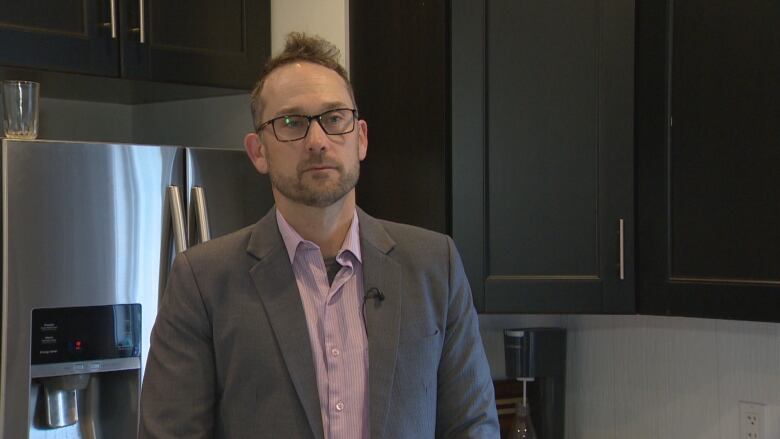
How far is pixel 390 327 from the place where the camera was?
4.68 feet

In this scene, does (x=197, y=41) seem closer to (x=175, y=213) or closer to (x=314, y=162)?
(x=175, y=213)

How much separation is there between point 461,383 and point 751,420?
3.57 feet

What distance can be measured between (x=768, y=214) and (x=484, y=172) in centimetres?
59

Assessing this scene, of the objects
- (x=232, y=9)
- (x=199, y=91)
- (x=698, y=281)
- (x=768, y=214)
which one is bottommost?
(x=698, y=281)

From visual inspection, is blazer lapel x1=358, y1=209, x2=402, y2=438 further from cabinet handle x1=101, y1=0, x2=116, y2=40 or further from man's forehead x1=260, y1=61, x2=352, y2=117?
cabinet handle x1=101, y1=0, x2=116, y2=40

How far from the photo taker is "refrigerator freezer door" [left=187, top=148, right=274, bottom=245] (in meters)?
2.30

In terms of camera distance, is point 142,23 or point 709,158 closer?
point 709,158

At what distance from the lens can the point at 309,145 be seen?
1417 mm

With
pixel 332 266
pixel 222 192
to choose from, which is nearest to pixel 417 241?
pixel 332 266

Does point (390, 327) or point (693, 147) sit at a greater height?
point (693, 147)

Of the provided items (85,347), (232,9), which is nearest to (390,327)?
(85,347)

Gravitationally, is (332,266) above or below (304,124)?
below

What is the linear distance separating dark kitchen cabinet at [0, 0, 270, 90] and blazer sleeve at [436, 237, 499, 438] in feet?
4.03

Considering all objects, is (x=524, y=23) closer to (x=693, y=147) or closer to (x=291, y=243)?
(x=693, y=147)
